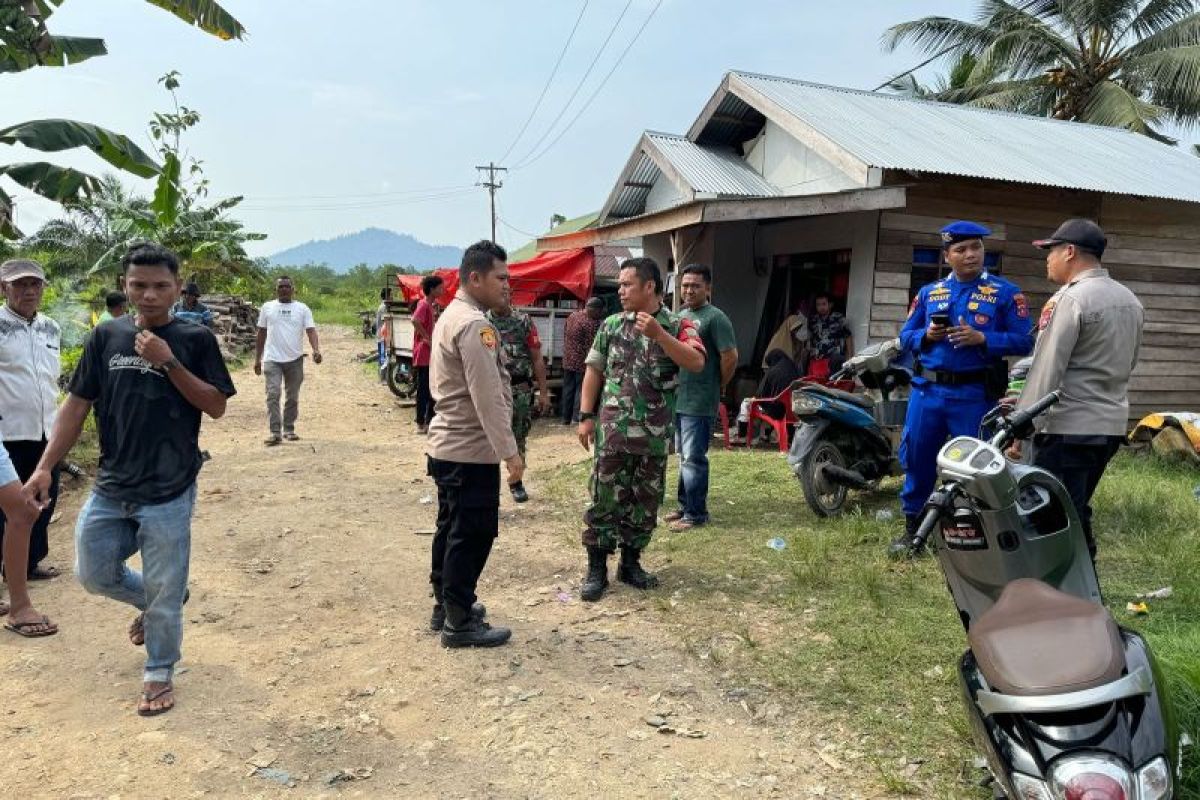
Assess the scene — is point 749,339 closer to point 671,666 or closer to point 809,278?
point 809,278

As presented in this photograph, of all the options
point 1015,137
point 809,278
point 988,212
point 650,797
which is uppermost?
point 1015,137

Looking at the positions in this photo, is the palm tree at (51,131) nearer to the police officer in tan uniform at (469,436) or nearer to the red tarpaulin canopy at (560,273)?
the police officer in tan uniform at (469,436)

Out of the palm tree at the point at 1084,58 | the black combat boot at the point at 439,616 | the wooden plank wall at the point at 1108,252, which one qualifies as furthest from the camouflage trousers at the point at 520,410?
the palm tree at the point at 1084,58

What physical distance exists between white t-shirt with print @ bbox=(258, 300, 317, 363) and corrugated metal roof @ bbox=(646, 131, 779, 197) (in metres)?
4.69

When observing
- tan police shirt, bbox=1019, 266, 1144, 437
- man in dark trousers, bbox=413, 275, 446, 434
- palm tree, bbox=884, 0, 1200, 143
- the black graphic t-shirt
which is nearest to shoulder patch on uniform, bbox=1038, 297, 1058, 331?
tan police shirt, bbox=1019, 266, 1144, 437

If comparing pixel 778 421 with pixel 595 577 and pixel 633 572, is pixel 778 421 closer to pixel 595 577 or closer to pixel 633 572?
pixel 633 572

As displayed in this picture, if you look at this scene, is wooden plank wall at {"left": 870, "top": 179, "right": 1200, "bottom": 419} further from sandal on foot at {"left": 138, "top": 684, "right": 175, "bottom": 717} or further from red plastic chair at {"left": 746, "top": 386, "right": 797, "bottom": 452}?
sandal on foot at {"left": 138, "top": 684, "right": 175, "bottom": 717}

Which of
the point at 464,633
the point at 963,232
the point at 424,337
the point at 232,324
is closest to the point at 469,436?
the point at 464,633

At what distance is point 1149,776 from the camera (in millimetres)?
1710

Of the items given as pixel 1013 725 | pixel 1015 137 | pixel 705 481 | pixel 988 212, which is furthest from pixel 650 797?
pixel 1015 137

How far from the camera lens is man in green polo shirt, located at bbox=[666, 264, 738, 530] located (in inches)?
204

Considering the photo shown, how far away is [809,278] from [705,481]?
16.6ft

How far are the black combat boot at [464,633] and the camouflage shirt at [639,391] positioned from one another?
1.14 meters

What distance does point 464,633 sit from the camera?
3.69m
